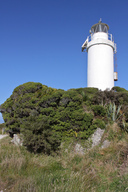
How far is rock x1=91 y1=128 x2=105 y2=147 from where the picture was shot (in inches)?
286

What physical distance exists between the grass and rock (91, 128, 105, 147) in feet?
1.37

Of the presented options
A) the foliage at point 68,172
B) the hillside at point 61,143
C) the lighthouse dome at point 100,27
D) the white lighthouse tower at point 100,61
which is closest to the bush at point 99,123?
the hillside at point 61,143

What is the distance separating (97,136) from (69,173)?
3.37 meters

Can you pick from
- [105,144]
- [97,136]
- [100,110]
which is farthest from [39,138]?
[100,110]

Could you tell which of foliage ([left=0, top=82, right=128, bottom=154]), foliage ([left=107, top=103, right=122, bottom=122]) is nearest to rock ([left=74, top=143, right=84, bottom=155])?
foliage ([left=0, top=82, right=128, bottom=154])

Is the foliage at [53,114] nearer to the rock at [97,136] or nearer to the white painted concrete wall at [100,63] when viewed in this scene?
the rock at [97,136]

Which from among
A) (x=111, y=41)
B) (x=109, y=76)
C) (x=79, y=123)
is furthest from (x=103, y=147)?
(x=111, y=41)

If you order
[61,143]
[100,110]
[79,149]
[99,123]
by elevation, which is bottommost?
[79,149]

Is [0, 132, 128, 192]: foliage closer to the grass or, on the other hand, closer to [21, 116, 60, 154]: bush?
the grass

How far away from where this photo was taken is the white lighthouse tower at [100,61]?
16375 mm

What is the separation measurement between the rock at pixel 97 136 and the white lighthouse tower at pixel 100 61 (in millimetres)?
9199

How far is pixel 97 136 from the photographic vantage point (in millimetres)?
7426

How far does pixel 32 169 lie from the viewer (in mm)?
4414

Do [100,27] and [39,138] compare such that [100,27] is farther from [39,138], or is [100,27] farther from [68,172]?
[68,172]
